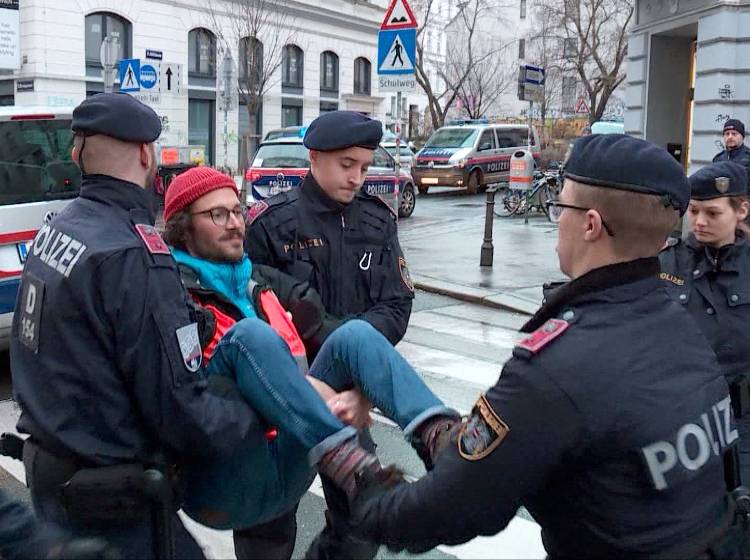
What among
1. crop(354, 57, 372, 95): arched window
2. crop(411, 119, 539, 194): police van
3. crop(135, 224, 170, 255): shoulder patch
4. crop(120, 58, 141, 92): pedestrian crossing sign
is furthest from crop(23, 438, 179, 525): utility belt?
crop(354, 57, 372, 95): arched window

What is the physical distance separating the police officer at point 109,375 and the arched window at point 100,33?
27.2 meters

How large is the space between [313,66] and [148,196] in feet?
116

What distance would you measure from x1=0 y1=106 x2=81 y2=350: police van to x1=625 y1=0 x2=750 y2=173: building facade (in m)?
8.91

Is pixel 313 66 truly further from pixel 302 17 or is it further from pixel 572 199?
pixel 572 199

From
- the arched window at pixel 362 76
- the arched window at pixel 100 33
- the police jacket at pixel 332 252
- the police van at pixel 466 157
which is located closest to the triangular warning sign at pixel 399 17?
the police jacket at pixel 332 252

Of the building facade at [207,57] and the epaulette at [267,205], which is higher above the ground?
the building facade at [207,57]

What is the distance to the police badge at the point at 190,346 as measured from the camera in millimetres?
2148

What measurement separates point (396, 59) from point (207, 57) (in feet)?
71.1

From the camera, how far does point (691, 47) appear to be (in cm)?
1403

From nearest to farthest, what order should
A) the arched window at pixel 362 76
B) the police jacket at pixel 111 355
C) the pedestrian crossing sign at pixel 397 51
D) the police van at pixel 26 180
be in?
the police jacket at pixel 111 355
the police van at pixel 26 180
the pedestrian crossing sign at pixel 397 51
the arched window at pixel 362 76

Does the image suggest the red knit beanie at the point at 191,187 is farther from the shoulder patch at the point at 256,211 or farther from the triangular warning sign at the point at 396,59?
the triangular warning sign at the point at 396,59

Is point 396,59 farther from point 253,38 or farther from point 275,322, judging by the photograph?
point 253,38

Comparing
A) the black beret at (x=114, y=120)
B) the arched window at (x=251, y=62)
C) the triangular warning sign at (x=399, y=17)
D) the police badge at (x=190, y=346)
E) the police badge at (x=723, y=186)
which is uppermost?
the arched window at (x=251, y=62)

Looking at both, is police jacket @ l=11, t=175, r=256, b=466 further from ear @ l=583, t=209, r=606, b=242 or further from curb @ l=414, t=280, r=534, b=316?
curb @ l=414, t=280, r=534, b=316
